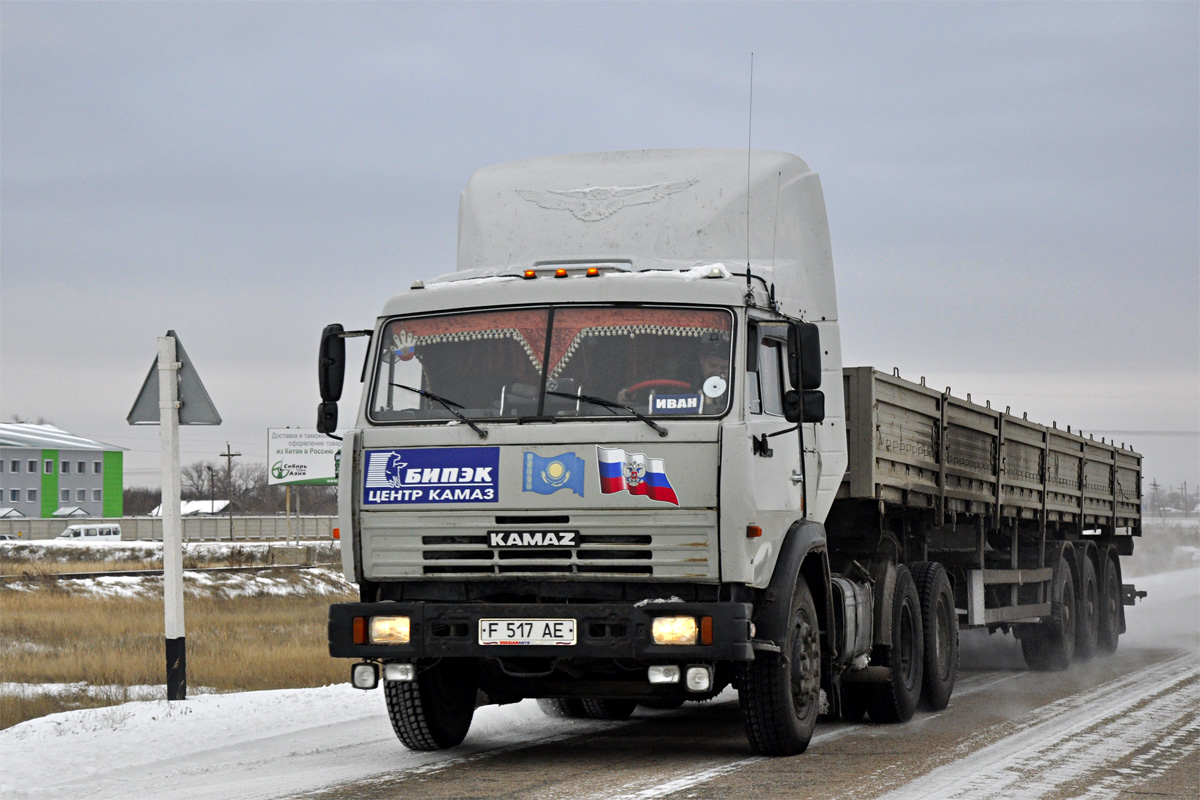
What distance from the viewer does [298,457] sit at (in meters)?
59.3

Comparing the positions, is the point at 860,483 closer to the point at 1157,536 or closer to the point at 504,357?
the point at 504,357

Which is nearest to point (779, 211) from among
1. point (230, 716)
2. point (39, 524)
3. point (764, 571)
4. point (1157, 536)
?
point (764, 571)

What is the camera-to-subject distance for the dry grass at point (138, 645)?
13680mm

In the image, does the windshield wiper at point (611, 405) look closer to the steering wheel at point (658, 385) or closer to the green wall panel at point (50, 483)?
the steering wheel at point (658, 385)

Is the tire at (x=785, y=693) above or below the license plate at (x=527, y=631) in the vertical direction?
below

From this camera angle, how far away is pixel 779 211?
9.69m

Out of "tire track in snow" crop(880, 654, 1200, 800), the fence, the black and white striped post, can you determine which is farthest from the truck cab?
the fence

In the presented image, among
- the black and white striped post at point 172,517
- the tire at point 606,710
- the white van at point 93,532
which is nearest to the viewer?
the black and white striped post at point 172,517

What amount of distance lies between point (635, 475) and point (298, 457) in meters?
53.4

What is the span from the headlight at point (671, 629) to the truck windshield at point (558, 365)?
1110 millimetres

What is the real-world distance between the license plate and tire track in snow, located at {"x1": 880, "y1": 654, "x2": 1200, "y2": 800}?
6.13 ft

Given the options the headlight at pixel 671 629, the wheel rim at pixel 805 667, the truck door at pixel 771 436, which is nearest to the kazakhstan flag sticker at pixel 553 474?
the headlight at pixel 671 629

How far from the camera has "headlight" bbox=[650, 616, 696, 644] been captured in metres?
7.56

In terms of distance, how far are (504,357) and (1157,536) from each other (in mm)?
72416
